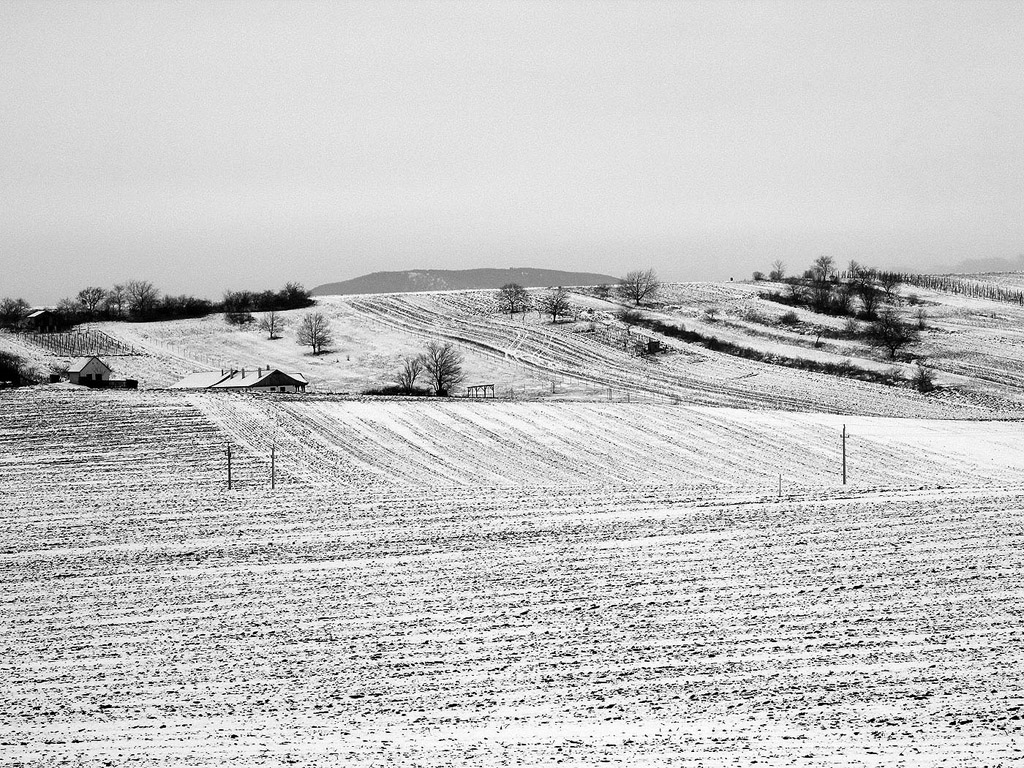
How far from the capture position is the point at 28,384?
6812 centimetres

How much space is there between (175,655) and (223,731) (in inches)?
145

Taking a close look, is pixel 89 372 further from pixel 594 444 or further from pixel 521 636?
pixel 521 636

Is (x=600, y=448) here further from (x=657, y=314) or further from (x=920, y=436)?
(x=657, y=314)

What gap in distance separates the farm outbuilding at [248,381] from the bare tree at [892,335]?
50.6 metres

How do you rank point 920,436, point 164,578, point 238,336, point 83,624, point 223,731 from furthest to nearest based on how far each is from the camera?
1. point 238,336
2. point 920,436
3. point 164,578
4. point 83,624
5. point 223,731

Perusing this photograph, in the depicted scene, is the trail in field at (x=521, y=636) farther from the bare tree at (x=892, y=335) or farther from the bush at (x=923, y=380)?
the bare tree at (x=892, y=335)

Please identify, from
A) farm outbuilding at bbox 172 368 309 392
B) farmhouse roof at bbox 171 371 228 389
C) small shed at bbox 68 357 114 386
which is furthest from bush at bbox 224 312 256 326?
farm outbuilding at bbox 172 368 309 392

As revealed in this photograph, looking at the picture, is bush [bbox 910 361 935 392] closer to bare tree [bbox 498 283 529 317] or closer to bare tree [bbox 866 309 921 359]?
bare tree [bbox 866 309 921 359]

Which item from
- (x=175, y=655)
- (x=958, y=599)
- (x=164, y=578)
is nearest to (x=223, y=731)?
(x=175, y=655)

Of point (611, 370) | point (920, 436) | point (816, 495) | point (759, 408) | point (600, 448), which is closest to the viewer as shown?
point (816, 495)

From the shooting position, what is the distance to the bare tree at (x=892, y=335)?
3479 inches

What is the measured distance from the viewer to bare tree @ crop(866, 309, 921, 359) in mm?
88375

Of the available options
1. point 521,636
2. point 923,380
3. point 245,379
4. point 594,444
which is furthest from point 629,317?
point 521,636

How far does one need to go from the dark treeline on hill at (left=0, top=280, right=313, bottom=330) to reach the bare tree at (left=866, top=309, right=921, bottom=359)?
65.9 metres
